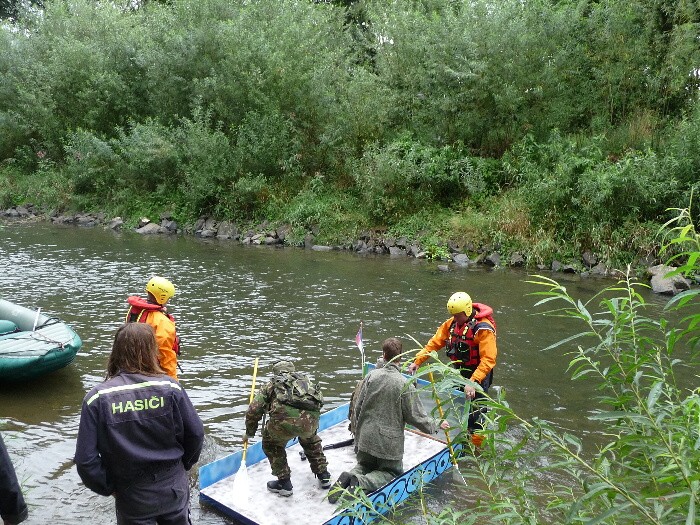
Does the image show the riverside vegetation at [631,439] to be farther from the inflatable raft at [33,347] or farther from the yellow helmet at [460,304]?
the inflatable raft at [33,347]

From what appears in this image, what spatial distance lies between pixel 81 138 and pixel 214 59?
20.2 ft

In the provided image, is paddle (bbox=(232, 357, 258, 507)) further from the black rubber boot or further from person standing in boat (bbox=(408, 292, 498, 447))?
person standing in boat (bbox=(408, 292, 498, 447))

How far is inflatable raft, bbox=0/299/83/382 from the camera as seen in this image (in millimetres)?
7359

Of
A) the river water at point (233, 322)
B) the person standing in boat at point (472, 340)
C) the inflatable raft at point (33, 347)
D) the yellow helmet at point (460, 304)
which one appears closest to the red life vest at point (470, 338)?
the person standing in boat at point (472, 340)

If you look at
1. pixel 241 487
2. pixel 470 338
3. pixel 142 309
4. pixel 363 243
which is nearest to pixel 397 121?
pixel 363 243

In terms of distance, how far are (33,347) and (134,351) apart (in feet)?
17.3

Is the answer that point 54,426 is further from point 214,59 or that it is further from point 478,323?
point 214,59

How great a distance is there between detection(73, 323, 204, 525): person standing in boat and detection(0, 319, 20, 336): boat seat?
19.8 ft

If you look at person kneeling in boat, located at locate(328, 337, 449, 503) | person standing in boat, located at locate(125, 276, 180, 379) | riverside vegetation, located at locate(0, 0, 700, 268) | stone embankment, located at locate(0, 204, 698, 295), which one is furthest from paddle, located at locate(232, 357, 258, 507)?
riverside vegetation, located at locate(0, 0, 700, 268)

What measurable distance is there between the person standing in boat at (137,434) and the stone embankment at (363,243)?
10.2 meters

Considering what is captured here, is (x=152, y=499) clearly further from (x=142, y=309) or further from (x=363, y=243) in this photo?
(x=363, y=243)

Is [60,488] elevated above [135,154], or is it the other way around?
[135,154]

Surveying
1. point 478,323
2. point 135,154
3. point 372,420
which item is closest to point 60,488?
point 372,420

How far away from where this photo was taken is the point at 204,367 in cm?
877
